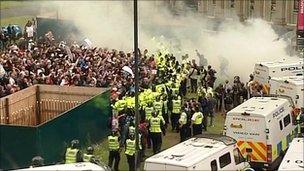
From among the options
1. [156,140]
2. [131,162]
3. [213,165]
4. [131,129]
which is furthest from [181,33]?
[213,165]

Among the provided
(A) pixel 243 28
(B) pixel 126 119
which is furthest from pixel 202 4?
(B) pixel 126 119

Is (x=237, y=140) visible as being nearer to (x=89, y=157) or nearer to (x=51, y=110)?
(x=89, y=157)

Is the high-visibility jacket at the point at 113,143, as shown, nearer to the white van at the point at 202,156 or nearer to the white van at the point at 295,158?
the white van at the point at 202,156

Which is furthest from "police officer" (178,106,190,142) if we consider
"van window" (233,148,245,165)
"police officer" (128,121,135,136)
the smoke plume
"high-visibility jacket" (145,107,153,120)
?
the smoke plume

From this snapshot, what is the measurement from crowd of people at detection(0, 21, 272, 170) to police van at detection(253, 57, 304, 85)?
0.71 m

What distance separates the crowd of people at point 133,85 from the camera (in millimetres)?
23266

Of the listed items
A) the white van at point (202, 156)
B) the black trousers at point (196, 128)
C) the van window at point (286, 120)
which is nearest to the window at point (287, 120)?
the van window at point (286, 120)

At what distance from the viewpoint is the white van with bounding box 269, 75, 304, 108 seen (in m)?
25.5

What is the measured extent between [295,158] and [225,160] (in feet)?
6.07

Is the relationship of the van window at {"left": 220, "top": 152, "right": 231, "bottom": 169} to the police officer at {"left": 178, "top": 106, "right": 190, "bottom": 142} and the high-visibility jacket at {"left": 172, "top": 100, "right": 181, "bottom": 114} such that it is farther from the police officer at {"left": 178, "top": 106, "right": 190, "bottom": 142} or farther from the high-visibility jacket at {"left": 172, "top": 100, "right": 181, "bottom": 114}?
the high-visibility jacket at {"left": 172, "top": 100, "right": 181, "bottom": 114}

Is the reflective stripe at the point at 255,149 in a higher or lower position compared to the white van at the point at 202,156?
lower

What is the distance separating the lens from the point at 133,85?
27.0 m

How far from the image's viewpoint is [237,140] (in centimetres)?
2111

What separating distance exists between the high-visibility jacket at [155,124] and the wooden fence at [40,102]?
114 inches
